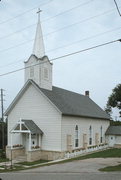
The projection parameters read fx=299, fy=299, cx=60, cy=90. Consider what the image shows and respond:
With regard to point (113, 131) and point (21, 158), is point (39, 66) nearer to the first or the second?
point (21, 158)

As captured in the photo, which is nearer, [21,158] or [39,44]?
[21,158]

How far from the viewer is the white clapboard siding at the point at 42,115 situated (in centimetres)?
3158

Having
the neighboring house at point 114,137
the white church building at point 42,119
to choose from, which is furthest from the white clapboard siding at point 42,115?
the neighboring house at point 114,137

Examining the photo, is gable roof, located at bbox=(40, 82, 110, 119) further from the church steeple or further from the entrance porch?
the entrance porch

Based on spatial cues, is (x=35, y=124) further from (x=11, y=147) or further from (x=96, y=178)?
(x=96, y=178)

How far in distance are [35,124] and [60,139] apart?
365 cm

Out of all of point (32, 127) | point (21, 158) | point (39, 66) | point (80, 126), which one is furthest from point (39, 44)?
point (21, 158)

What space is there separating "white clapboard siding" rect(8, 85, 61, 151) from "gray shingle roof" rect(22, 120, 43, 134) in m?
0.41

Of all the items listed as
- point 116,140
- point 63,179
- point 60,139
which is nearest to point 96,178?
point 63,179

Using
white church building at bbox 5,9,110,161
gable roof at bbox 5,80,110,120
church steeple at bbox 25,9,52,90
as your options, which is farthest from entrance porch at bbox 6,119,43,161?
church steeple at bbox 25,9,52,90

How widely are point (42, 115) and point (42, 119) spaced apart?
0.44 meters

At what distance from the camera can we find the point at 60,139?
31.2 m

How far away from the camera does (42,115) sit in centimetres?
3284

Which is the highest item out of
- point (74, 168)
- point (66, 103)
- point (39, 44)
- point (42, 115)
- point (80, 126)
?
point (39, 44)
